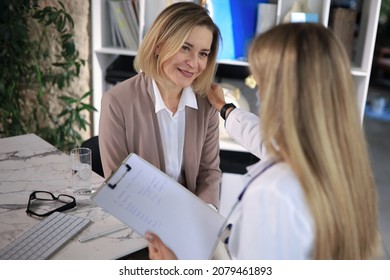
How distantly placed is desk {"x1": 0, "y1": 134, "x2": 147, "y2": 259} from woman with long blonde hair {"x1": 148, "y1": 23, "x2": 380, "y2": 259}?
456 mm

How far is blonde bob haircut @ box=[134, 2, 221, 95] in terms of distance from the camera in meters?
1.55

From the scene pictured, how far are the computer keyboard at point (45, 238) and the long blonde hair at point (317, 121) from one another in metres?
0.67

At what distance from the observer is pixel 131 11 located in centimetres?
263

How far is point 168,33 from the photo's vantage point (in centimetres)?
155

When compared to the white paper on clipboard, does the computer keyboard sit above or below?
below

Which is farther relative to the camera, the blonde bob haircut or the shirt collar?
the shirt collar

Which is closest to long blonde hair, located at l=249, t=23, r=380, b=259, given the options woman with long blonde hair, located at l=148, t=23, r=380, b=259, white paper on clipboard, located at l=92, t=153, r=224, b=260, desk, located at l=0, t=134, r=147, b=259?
woman with long blonde hair, located at l=148, t=23, r=380, b=259

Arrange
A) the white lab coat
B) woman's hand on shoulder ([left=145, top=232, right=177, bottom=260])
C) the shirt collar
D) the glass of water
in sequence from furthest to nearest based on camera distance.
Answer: the shirt collar < the glass of water < woman's hand on shoulder ([left=145, top=232, right=177, bottom=260]) < the white lab coat

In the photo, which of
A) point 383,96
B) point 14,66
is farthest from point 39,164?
point 383,96

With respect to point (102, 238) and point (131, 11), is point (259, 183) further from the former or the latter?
point (131, 11)

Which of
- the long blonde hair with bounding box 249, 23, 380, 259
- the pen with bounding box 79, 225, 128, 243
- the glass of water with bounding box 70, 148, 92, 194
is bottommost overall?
the pen with bounding box 79, 225, 128, 243

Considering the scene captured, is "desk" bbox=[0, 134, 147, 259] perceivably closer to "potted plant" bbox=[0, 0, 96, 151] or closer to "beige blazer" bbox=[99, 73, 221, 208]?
"beige blazer" bbox=[99, 73, 221, 208]

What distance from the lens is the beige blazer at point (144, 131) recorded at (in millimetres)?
1617

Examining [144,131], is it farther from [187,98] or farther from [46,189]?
[46,189]
